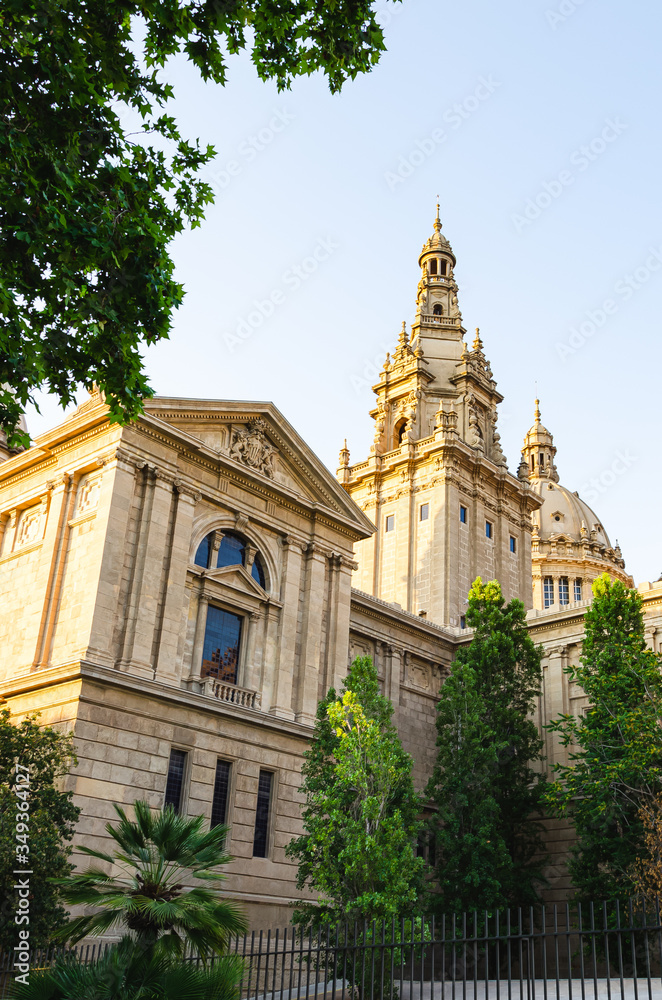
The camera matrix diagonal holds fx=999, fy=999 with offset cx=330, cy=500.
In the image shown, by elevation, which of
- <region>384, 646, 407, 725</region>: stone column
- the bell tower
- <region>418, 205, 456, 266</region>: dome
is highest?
<region>418, 205, 456, 266</region>: dome

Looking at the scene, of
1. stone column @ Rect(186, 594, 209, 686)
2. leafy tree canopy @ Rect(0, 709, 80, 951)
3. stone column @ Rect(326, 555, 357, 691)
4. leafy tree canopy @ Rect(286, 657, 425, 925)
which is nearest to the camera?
leafy tree canopy @ Rect(0, 709, 80, 951)

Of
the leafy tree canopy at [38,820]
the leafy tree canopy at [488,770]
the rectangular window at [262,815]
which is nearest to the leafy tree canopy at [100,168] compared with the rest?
the leafy tree canopy at [38,820]

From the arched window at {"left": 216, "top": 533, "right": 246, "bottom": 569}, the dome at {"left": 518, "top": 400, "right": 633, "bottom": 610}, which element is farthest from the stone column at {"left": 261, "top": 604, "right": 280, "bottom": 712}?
the dome at {"left": 518, "top": 400, "right": 633, "bottom": 610}

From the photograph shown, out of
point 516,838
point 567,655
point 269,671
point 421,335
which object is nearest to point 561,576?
point 421,335

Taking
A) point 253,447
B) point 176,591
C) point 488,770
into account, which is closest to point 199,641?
point 176,591

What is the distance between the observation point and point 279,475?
36.6m

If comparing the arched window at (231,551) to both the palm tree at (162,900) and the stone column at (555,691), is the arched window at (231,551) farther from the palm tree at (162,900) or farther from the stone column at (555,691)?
the stone column at (555,691)

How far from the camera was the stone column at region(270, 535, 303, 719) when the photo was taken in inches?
1336

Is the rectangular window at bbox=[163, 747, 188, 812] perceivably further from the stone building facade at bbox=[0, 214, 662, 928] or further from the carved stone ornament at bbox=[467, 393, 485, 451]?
the carved stone ornament at bbox=[467, 393, 485, 451]

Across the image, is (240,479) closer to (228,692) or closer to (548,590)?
(228,692)

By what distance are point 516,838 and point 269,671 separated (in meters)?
12.0

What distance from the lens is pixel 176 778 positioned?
29797 mm

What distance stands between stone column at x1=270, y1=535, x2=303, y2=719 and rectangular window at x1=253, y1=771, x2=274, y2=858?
2.19 m

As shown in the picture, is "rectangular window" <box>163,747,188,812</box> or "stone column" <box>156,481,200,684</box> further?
"stone column" <box>156,481,200,684</box>
